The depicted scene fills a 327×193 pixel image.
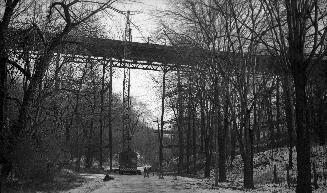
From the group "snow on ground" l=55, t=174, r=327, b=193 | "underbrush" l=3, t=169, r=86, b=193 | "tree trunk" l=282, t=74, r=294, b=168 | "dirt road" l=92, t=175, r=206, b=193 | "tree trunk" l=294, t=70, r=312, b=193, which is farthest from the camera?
"tree trunk" l=282, t=74, r=294, b=168

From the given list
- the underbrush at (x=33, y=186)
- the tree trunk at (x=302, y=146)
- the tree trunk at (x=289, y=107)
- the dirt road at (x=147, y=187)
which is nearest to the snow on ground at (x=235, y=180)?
the dirt road at (x=147, y=187)

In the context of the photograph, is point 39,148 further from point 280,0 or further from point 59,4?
point 280,0

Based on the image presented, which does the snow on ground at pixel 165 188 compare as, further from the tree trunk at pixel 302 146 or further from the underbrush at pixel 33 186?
the tree trunk at pixel 302 146

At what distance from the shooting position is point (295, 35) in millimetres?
12234

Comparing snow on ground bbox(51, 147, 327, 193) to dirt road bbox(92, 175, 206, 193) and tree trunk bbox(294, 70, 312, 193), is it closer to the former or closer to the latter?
dirt road bbox(92, 175, 206, 193)

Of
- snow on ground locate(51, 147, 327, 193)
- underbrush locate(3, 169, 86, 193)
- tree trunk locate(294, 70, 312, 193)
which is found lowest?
snow on ground locate(51, 147, 327, 193)

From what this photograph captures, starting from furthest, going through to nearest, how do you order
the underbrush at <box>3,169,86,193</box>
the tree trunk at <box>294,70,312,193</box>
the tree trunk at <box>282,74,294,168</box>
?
the tree trunk at <box>282,74,294,168</box> < the underbrush at <box>3,169,86,193</box> < the tree trunk at <box>294,70,312,193</box>

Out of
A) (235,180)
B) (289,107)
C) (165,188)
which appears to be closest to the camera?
(165,188)

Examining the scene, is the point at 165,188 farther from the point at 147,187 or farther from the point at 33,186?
the point at 33,186

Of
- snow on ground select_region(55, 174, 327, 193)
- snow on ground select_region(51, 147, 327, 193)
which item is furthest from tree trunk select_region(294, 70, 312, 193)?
snow on ground select_region(51, 147, 327, 193)

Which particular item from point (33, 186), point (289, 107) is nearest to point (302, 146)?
point (33, 186)

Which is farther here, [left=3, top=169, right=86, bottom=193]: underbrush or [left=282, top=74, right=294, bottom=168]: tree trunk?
[left=282, top=74, right=294, bottom=168]: tree trunk

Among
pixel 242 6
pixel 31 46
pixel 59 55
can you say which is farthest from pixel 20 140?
pixel 242 6

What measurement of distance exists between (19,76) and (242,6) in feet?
35.6
